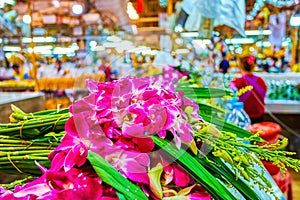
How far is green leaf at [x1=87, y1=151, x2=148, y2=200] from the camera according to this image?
0.54 metres

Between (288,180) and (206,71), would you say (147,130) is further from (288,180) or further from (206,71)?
(288,180)

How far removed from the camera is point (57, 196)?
519mm

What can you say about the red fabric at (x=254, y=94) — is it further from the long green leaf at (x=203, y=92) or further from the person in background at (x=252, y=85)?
the long green leaf at (x=203, y=92)

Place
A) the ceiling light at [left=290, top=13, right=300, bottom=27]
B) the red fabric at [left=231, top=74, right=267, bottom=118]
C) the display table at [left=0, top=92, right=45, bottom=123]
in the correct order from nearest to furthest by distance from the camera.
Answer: the display table at [left=0, top=92, right=45, bottom=123] < the red fabric at [left=231, top=74, right=267, bottom=118] < the ceiling light at [left=290, top=13, right=300, bottom=27]

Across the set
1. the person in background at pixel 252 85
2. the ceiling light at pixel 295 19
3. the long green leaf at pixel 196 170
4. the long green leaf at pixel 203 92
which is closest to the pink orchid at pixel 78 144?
the long green leaf at pixel 196 170

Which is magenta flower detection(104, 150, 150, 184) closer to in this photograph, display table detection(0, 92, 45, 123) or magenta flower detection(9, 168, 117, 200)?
magenta flower detection(9, 168, 117, 200)

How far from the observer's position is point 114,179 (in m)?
0.55

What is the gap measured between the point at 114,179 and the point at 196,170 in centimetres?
16

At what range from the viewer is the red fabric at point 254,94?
3.27m

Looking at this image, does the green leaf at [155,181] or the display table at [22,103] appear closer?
the green leaf at [155,181]

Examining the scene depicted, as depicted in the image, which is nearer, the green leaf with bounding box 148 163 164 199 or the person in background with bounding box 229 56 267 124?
the green leaf with bounding box 148 163 164 199

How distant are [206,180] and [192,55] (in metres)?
0.93

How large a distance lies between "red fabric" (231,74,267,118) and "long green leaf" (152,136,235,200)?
8.84 ft

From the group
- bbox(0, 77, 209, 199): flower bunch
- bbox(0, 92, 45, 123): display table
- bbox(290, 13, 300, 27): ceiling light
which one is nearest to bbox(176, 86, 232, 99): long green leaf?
bbox(0, 77, 209, 199): flower bunch
